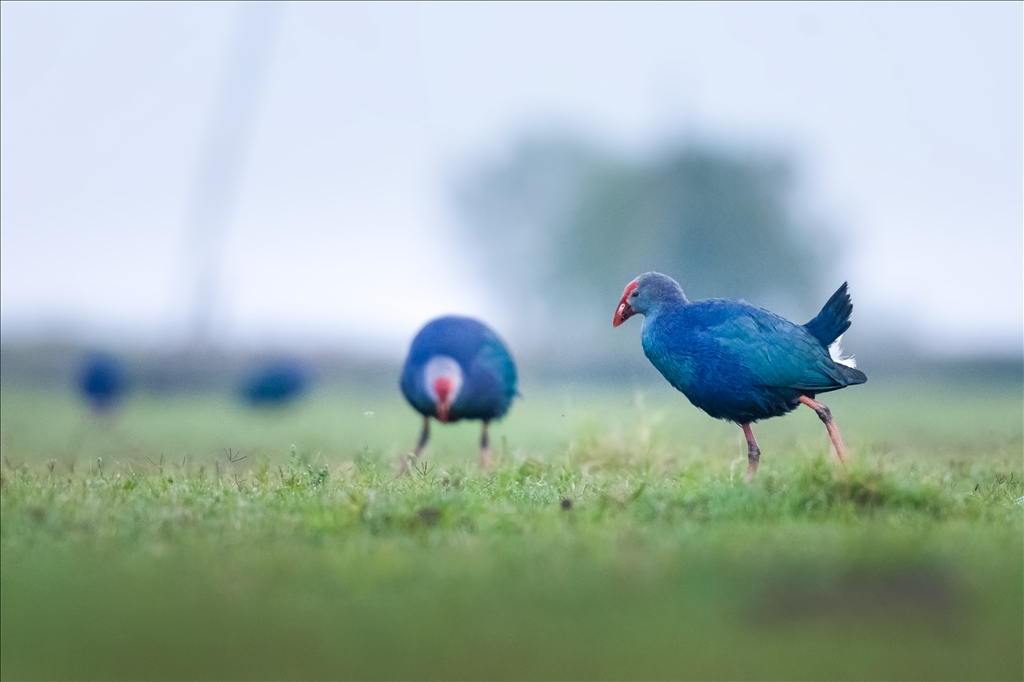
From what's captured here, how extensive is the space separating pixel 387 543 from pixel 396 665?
1.25 meters

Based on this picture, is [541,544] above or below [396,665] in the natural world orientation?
above

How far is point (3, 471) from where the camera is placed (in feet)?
20.2

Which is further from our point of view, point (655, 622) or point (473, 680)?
point (655, 622)

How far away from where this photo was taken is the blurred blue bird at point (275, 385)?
15.2 meters

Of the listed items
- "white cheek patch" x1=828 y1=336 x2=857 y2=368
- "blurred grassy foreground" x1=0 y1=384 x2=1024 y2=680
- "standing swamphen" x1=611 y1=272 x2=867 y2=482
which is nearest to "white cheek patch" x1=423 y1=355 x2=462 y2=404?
"blurred grassy foreground" x1=0 y1=384 x2=1024 y2=680

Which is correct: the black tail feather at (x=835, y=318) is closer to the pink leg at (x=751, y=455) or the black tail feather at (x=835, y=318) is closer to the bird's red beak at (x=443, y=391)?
the pink leg at (x=751, y=455)

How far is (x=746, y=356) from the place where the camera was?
6137mm

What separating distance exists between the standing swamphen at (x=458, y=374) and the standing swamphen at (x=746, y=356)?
1.89 metres

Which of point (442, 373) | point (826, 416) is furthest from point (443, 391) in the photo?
point (826, 416)

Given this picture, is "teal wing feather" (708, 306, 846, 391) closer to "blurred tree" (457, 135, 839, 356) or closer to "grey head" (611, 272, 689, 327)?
"grey head" (611, 272, 689, 327)

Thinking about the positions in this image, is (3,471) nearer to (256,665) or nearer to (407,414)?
(256,665)

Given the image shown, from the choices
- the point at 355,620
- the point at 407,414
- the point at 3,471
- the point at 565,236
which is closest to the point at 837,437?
the point at 355,620

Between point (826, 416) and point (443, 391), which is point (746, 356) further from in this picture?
point (443, 391)

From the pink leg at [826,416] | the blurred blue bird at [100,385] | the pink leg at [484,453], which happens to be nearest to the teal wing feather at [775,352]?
the pink leg at [826,416]
